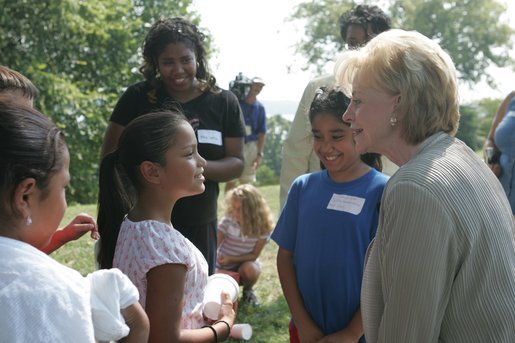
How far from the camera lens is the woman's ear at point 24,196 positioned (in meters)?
1.58

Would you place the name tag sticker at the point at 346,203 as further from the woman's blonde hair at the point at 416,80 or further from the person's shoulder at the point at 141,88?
the person's shoulder at the point at 141,88

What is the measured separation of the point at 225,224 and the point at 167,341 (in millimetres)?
3895

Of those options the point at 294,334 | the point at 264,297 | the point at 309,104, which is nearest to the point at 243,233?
the point at 264,297

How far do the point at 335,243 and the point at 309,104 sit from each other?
145 cm

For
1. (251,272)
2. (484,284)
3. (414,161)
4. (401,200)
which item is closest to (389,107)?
(414,161)

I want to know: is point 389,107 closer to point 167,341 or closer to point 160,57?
point 167,341

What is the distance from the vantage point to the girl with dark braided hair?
3.47m

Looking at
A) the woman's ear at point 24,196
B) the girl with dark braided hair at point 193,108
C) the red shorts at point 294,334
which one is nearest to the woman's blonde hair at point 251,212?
the girl with dark braided hair at point 193,108

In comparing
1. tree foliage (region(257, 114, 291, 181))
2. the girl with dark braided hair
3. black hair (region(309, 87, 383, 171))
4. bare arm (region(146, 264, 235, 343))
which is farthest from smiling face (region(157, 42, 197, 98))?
tree foliage (region(257, 114, 291, 181))

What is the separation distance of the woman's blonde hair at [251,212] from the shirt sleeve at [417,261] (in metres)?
4.08

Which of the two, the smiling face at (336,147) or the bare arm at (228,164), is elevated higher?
the smiling face at (336,147)

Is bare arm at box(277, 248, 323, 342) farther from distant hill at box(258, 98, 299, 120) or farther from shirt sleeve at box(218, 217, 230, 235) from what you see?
distant hill at box(258, 98, 299, 120)

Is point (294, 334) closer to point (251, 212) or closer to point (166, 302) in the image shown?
point (166, 302)

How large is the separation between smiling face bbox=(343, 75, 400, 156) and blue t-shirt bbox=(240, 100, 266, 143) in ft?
25.0
